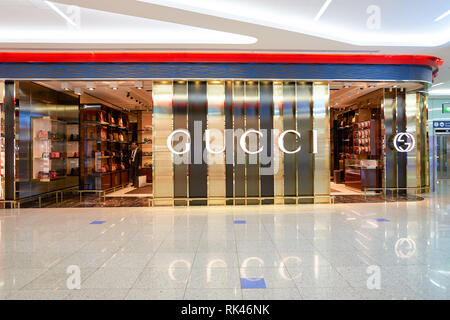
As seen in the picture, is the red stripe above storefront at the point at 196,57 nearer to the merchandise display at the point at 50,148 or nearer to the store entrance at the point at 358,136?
the store entrance at the point at 358,136

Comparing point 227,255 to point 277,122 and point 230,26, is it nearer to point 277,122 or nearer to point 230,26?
point 230,26

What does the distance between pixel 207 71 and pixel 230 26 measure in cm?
193

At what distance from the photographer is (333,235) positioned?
206 inches

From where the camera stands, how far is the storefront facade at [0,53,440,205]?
8008mm

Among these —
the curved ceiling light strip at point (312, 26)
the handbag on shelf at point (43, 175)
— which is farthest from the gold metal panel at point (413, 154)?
the handbag on shelf at point (43, 175)

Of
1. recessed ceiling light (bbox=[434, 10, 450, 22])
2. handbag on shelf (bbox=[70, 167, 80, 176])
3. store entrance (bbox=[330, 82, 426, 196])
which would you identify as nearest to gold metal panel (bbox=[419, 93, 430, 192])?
store entrance (bbox=[330, 82, 426, 196])

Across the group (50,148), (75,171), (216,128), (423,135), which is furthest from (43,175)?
(423,135)

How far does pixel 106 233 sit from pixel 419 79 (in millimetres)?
8885

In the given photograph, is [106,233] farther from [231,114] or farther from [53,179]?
[53,179]

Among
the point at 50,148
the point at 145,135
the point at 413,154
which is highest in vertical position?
the point at 145,135

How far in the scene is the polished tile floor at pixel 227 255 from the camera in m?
3.14

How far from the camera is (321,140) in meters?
8.48

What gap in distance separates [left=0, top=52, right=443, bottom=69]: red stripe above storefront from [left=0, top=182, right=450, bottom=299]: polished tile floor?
3955 mm
